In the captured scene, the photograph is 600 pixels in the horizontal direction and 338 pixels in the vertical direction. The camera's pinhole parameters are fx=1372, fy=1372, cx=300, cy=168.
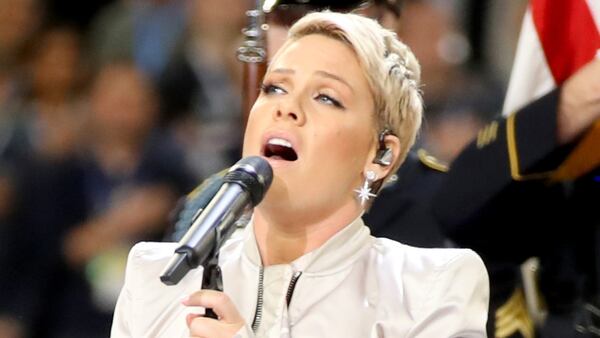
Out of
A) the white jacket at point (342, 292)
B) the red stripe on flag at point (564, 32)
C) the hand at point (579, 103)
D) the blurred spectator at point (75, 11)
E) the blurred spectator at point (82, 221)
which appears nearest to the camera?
the white jacket at point (342, 292)

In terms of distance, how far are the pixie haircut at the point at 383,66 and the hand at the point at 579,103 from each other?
298 millimetres

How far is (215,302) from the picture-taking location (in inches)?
52.9

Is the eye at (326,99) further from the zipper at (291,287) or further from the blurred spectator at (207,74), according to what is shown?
the blurred spectator at (207,74)

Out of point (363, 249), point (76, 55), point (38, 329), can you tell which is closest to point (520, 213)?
point (363, 249)

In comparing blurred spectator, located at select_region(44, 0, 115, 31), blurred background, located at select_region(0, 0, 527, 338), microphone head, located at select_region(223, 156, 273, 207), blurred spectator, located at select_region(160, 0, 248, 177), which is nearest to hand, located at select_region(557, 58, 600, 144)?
microphone head, located at select_region(223, 156, 273, 207)

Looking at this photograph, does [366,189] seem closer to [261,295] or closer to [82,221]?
[261,295]

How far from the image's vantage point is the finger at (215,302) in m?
1.33

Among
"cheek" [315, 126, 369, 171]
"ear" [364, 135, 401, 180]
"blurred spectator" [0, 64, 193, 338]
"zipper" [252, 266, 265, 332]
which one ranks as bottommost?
"blurred spectator" [0, 64, 193, 338]


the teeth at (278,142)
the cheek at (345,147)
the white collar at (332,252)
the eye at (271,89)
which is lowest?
the white collar at (332,252)

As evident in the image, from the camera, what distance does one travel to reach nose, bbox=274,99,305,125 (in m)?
1.52

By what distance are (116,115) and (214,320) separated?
1.60m

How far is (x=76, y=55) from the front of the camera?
10.2 ft

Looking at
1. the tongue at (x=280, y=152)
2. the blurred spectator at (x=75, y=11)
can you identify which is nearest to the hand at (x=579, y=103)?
the tongue at (x=280, y=152)

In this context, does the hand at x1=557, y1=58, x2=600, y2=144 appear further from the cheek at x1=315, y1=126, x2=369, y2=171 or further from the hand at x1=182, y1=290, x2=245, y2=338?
the hand at x1=182, y1=290, x2=245, y2=338
